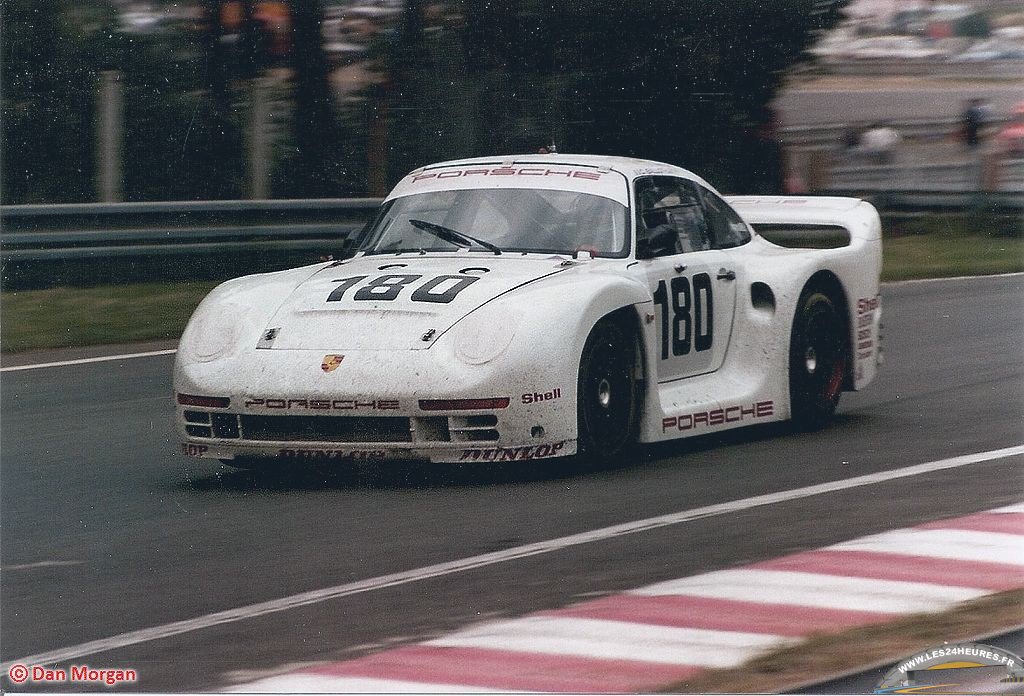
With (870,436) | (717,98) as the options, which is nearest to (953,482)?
(870,436)

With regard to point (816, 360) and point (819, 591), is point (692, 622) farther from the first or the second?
point (816, 360)

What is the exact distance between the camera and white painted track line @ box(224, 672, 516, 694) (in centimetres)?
396

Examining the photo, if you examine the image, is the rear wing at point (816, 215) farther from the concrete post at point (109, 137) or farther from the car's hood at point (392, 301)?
the concrete post at point (109, 137)

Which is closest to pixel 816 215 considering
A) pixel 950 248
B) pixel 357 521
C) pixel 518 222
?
pixel 518 222

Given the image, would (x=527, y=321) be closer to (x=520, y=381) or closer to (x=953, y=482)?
(x=520, y=381)

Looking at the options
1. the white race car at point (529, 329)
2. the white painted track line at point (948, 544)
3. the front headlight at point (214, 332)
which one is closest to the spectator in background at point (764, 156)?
the white race car at point (529, 329)

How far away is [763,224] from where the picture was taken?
360 inches

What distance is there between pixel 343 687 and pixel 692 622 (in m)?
1.06

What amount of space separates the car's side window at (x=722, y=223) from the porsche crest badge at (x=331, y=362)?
7.83 ft

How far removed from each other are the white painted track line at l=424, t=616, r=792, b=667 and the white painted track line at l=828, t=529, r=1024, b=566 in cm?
126

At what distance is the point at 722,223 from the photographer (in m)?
8.34

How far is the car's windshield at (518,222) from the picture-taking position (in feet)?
24.5

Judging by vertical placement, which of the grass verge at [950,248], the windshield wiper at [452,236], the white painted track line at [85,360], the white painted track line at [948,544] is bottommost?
the grass verge at [950,248]

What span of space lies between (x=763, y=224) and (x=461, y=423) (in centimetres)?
329
